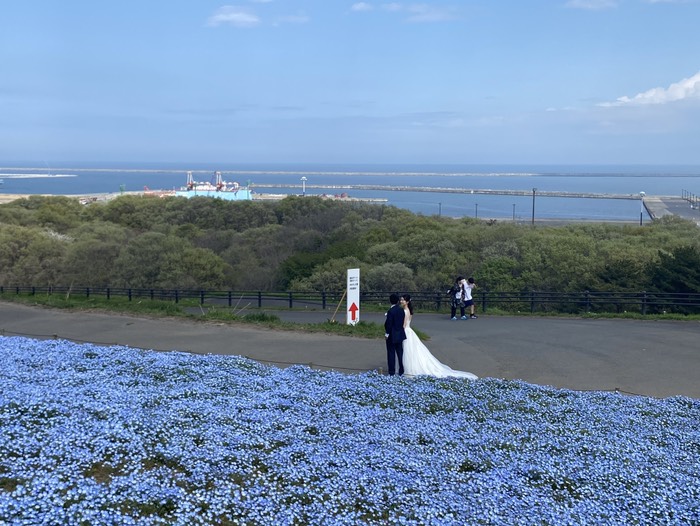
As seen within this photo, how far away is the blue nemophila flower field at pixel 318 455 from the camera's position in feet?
16.0

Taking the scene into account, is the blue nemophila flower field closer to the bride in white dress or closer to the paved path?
the bride in white dress

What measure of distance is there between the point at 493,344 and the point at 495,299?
8.17 m

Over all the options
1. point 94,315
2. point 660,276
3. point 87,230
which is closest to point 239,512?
point 94,315

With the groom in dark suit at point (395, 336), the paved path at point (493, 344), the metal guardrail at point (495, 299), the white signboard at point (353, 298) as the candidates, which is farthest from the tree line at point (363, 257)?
the groom in dark suit at point (395, 336)

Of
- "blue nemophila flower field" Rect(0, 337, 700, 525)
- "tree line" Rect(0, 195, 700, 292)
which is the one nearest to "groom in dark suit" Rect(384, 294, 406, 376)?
"blue nemophila flower field" Rect(0, 337, 700, 525)

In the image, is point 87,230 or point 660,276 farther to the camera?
point 87,230

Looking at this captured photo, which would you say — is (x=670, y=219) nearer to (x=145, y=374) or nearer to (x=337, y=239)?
(x=337, y=239)

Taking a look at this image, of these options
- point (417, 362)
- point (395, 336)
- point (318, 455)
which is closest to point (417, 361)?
point (417, 362)

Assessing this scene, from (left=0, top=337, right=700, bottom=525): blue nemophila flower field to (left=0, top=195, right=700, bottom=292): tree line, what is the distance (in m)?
21.2

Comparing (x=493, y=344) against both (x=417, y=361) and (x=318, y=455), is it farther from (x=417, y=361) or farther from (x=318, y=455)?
(x=318, y=455)

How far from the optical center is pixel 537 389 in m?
9.91

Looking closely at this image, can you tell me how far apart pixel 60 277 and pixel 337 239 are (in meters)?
19.8

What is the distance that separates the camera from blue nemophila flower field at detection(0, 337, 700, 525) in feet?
16.0

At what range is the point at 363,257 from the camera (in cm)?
4000
